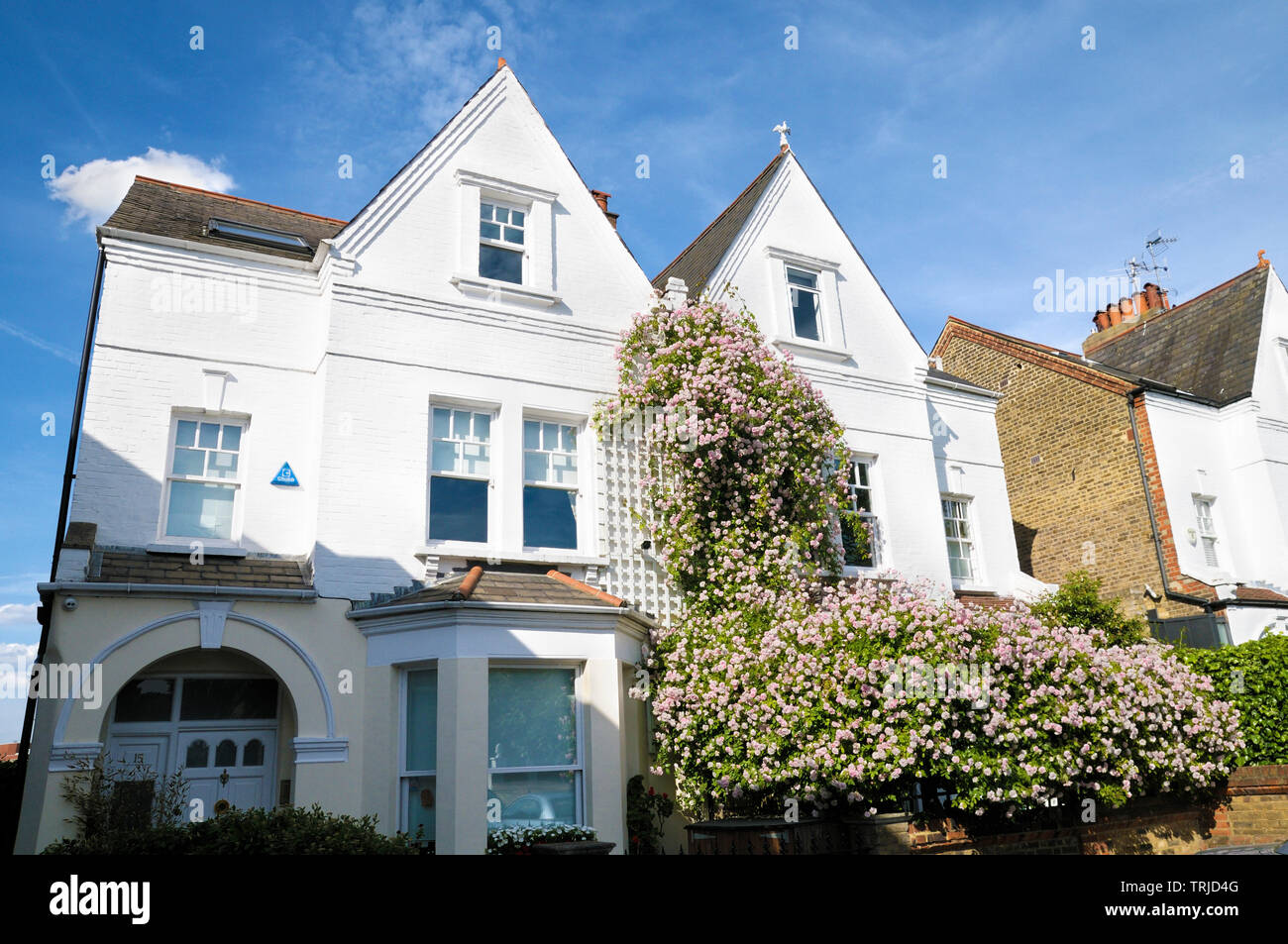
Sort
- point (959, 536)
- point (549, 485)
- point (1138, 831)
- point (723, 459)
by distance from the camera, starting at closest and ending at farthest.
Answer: point (1138, 831) < point (549, 485) < point (723, 459) < point (959, 536)

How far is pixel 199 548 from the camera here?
11.0 metres

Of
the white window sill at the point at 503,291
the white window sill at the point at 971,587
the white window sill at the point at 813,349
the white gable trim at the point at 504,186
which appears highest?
the white gable trim at the point at 504,186

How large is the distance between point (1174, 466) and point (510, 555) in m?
14.8

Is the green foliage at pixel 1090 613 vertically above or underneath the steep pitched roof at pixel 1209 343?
underneath

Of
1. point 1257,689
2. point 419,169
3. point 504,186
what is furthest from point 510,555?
point 1257,689

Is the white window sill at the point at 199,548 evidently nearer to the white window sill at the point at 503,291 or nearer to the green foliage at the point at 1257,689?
the white window sill at the point at 503,291

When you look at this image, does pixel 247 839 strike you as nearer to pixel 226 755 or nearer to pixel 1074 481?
pixel 226 755

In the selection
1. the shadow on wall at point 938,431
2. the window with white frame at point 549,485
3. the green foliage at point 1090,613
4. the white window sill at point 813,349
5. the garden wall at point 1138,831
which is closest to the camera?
the garden wall at point 1138,831

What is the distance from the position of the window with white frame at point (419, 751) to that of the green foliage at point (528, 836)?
0.70m

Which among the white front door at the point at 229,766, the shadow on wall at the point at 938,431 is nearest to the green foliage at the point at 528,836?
the white front door at the point at 229,766

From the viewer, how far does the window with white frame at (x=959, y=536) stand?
677 inches

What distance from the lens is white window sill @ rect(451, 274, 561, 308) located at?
1292cm

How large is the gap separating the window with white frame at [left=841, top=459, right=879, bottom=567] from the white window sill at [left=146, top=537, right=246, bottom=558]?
341 inches
